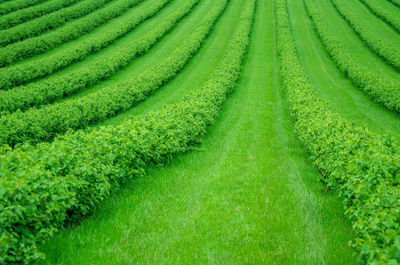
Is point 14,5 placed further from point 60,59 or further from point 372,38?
point 372,38

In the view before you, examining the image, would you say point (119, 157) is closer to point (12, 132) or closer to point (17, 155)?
point (17, 155)

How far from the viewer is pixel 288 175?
11414 mm

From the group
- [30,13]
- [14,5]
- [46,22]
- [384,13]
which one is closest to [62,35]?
[46,22]

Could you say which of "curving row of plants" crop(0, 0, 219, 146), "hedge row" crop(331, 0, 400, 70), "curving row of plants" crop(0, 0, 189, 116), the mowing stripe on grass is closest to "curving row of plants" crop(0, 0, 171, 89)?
"curving row of plants" crop(0, 0, 189, 116)

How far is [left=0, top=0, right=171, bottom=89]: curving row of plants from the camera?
2272 cm

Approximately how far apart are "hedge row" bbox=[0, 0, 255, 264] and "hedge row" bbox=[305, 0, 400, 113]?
51.9ft

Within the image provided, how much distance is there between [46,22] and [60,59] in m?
13.0

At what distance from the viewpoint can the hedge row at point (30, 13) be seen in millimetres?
35722

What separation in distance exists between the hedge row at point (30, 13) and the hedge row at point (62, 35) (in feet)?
8.10

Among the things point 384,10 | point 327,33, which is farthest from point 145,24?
point 384,10

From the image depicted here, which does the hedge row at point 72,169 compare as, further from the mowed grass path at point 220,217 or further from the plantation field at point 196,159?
the mowed grass path at point 220,217

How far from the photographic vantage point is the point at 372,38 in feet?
120

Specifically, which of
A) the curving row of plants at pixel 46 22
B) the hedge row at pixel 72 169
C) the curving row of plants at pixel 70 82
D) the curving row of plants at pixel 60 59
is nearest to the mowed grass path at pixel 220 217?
the hedge row at pixel 72 169

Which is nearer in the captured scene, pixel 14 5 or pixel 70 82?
pixel 70 82
